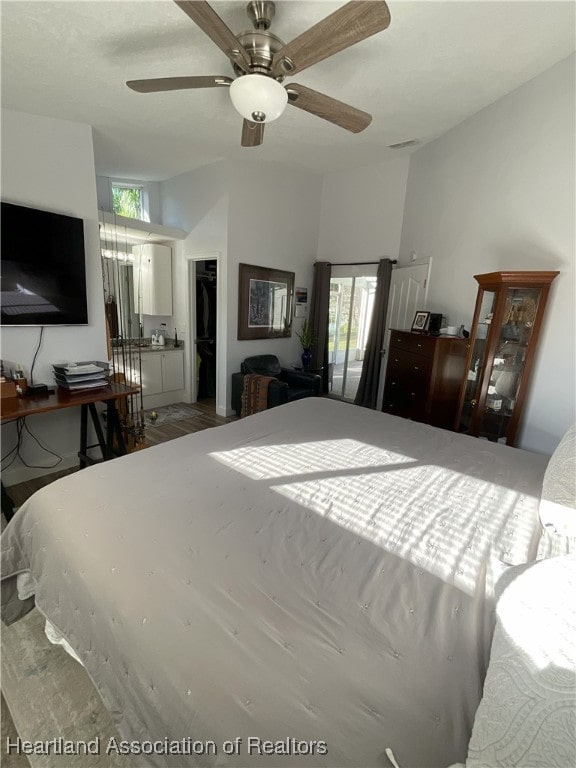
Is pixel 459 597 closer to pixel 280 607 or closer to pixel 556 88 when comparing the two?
pixel 280 607

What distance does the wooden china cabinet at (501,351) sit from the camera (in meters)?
2.40

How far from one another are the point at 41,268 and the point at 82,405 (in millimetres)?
1064

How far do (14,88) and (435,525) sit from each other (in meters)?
3.51

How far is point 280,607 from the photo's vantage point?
89cm

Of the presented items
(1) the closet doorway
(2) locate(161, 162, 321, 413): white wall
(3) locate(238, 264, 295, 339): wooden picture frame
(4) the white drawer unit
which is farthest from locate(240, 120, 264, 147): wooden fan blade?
(4) the white drawer unit

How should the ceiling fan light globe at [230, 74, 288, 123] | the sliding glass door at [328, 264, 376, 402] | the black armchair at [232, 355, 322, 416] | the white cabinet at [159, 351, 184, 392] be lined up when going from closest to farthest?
the ceiling fan light globe at [230, 74, 288, 123] < the black armchair at [232, 355, 322, 416] < the white cabinet at [159, 351, 184, 392] < the sliding glass door at [328, 264, 376, 402]

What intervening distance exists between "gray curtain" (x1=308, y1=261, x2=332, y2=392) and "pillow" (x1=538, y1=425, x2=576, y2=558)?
3909 mm

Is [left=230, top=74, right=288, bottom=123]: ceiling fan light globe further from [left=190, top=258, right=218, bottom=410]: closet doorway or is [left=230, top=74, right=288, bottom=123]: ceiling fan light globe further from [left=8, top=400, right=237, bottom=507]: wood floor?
[left=190, top=258, right=218, bottom=410]: closet doorway

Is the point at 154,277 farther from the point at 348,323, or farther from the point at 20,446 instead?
the point at 348,323

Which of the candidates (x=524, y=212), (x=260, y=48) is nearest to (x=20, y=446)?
(x=260, y=48)

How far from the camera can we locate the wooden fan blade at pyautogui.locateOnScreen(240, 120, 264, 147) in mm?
1906

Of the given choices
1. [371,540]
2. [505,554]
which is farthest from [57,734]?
[505,554]

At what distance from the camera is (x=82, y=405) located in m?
2.51

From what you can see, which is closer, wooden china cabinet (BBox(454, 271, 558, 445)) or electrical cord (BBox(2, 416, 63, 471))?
wooden china cabinet (BBox(454, 271, 558, 445))
